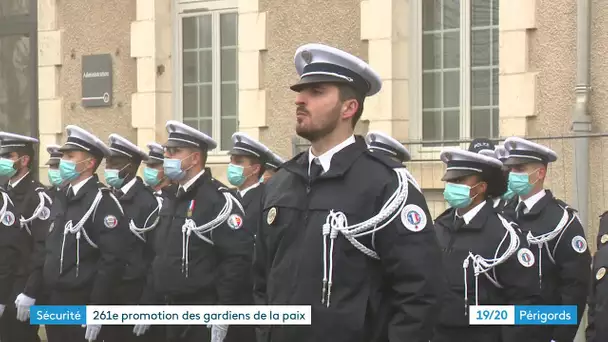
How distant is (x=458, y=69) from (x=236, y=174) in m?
2.59

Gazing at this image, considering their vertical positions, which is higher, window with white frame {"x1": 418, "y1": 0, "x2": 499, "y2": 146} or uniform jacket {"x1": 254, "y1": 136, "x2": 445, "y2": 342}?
window with white frame {"x1": 418, "y1": 0, "x2": 499, "y2": 146}

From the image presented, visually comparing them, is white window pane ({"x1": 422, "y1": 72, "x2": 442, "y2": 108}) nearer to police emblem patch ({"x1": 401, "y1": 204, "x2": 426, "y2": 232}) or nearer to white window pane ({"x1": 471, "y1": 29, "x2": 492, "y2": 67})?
white window pane ({"x1": 471, "y1": 29, "x2": 492, "y2": 67})

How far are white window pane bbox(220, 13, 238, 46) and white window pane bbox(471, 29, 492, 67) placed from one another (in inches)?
129

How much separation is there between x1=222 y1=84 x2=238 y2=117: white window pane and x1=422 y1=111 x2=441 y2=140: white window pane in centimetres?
270

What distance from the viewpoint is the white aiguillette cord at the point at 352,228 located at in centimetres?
535

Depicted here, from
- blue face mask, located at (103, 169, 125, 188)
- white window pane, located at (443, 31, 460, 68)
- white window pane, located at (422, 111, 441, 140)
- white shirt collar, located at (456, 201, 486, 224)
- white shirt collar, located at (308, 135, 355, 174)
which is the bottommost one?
white shirt collar, located at (456, 201, 486, 224)

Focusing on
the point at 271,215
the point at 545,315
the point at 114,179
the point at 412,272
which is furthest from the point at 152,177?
the point at 412,272

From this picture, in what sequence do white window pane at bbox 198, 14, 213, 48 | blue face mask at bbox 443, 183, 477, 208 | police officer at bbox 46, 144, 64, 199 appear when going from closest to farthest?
blue face mask at bbox 443, 183, 477, 208 < police officer at bbox 46, 144, 64, 199 < white window pane at bbox 198, 14, 213, 48

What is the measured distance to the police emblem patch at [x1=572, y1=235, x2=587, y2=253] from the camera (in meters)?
8.95

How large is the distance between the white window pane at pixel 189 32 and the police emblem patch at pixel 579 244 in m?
7.03

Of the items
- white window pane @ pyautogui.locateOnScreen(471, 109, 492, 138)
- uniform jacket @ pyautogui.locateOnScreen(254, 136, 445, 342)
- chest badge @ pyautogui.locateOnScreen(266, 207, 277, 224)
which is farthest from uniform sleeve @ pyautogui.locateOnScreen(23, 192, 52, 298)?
uniform jacket @ pyautogui.locateOnScreen(254, 136, 445, 342)

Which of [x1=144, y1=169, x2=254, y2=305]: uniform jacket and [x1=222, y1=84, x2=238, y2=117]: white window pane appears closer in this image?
[x1=144, y1=169, x2=254, y2=305]: uniform jacket

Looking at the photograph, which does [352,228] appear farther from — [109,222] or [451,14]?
[451,14]

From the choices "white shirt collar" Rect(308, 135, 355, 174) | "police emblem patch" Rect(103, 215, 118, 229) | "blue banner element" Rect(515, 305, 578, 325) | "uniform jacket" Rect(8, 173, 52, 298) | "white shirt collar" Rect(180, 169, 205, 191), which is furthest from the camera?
"uniform jacket" Rect(8, 173, 52, 298)
